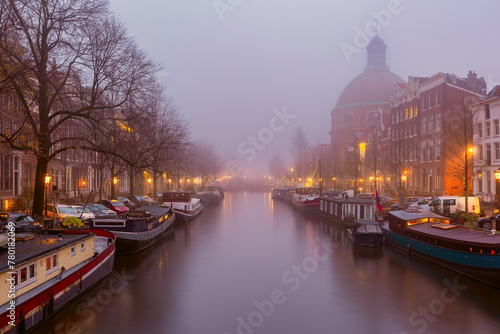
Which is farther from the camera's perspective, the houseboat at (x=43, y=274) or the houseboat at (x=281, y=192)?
the houseboat at (x=281, y=192)

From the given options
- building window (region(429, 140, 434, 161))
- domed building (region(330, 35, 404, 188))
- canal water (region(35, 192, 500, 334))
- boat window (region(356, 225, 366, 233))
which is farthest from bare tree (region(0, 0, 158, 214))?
domed building (region(330, 35, 404, 188))

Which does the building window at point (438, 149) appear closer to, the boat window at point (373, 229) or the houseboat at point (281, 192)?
the boat window at point (373, 229)

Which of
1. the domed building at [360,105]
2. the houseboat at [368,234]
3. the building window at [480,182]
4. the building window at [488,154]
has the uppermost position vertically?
the domed building at [360,105]

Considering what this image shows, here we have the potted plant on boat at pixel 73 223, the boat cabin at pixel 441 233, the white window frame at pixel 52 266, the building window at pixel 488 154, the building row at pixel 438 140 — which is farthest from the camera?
the building window at pixel 488 154

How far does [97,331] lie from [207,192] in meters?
80.3

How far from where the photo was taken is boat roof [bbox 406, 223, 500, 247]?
74.8 ft

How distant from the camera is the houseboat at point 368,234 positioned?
113ft

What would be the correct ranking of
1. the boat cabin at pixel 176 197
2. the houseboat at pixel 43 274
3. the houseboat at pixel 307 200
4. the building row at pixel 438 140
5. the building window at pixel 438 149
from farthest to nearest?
the houseboat at pixel 307 200
the building window at pixel 438 149
the boat cabin at pixel 176 197
the building row at pixel 438 140
the houseboat at pixel 43 274

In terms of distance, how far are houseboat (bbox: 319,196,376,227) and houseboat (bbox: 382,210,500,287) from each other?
24.6ft

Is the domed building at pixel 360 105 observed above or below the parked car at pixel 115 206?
above

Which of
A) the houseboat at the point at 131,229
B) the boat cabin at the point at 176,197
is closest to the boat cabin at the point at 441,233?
the houseboat at the point at 131,229

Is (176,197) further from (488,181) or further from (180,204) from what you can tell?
(488,181)

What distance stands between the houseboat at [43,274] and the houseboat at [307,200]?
4511cm

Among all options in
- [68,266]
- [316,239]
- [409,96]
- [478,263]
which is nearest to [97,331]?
[68,266]
